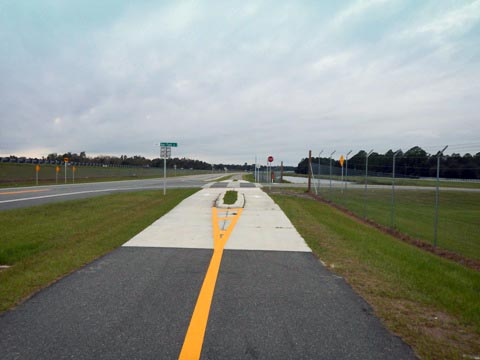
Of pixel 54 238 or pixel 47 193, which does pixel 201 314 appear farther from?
pixel 47 193

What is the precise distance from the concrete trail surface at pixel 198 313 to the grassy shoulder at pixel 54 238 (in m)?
0.37

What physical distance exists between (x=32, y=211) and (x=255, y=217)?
8643 millimetres

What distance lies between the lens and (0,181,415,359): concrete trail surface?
2.97 meters

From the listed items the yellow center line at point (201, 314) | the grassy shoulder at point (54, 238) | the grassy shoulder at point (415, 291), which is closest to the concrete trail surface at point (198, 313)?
the yellow center line at point (201, 314)

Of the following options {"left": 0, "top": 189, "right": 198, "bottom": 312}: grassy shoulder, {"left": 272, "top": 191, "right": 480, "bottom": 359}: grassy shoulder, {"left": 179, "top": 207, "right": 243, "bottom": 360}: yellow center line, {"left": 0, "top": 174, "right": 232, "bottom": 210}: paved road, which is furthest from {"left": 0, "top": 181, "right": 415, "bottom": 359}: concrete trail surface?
{"left": 0, "top": 174, "right": 232, "bottom": 210}: paved road

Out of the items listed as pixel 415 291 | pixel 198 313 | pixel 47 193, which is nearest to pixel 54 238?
pixel 198 313

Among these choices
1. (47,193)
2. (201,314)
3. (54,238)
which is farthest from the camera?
(47,193)

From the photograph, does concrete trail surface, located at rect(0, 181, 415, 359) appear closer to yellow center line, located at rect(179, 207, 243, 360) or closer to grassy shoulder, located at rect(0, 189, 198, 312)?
yellow center line, located at rect(179, 207, 243, 360)

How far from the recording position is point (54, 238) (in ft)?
25.3

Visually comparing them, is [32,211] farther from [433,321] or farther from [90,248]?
[433,321]

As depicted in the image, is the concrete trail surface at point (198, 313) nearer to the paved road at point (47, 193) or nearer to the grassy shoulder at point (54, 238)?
the grassy shoulder at point (54, 238)

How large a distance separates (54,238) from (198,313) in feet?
18.8

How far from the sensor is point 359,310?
3850 millimetres

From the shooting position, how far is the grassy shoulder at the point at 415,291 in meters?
3.17
